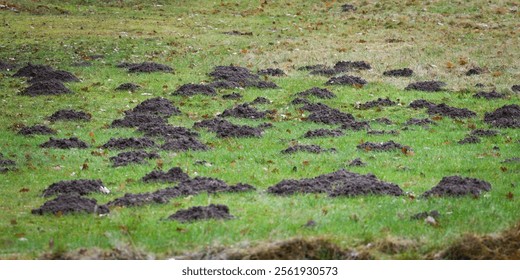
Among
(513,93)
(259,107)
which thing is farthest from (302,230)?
(513,93)

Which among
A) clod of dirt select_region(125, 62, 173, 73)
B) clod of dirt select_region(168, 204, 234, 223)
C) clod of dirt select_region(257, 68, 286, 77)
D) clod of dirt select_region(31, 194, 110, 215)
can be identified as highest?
clod of dirt select_region(168, 204, 234, 223)

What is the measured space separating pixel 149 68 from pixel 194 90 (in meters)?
4.25

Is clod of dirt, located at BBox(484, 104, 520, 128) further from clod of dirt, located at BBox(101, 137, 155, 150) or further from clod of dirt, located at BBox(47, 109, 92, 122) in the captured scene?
clod of dirt, located at BBox(47, 109, 92, 122)

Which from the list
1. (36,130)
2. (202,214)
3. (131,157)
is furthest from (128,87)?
(202,214)

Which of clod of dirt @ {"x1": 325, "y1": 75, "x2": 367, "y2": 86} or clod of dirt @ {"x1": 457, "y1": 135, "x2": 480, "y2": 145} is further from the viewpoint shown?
clod of dirt @ {"x1": 325, "y1": 75, "x2": 367, "y2": 86}

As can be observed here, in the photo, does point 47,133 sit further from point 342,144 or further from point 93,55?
point 93,55

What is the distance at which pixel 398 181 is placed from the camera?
16922 mm

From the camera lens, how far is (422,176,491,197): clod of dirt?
15344 millimetres

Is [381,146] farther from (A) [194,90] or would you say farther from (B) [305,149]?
(A) [194,90]

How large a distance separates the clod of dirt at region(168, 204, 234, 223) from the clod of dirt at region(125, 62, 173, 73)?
17.9m

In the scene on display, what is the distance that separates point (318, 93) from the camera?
27.4 meters

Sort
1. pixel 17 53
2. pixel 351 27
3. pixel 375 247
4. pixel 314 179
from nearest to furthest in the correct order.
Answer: pixel 375 247, pixel 314 179, pixel 17 53, pixel 351 27

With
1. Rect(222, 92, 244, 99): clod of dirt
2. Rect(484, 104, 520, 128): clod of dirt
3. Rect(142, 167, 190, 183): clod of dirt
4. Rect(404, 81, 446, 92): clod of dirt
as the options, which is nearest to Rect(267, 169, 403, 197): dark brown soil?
Rect(142, 167, 190, 183): clod of dirt

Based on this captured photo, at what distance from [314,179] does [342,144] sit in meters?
4.71
